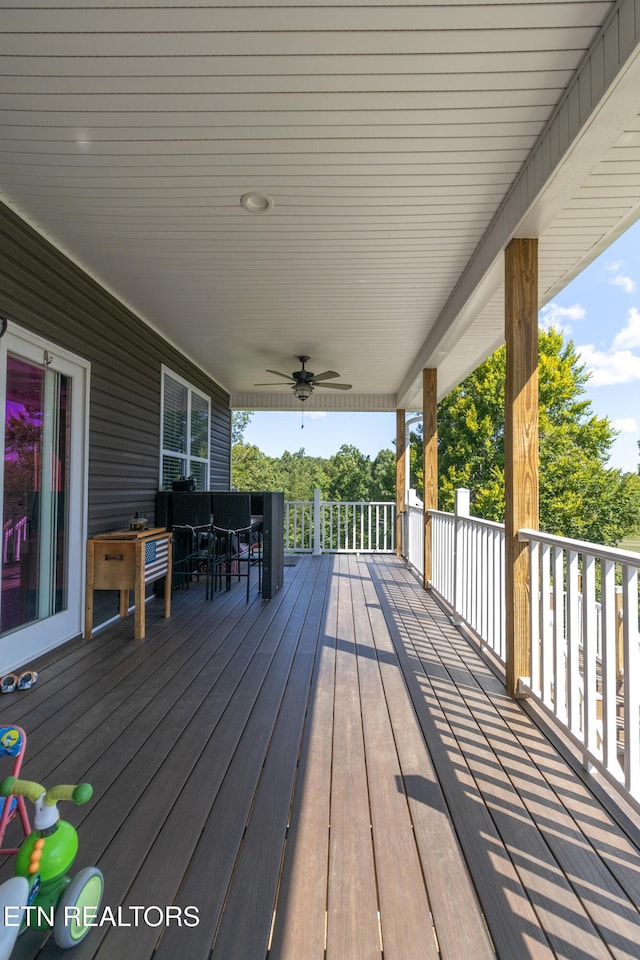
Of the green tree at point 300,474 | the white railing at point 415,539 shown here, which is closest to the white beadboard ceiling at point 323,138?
the white railing at point 415,539

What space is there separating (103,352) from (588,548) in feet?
12.1

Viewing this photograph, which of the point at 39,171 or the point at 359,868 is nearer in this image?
the point at 359,868

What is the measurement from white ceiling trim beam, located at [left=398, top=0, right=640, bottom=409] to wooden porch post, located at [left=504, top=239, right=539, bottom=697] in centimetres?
21

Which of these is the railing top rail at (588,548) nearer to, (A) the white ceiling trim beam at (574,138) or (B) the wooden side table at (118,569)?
(A) the white ceiling trim beam at (574,138)

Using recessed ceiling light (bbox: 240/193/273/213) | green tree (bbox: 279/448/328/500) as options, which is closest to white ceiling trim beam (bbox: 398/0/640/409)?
recessed ceiling light (bbox: 240/193/273/213)

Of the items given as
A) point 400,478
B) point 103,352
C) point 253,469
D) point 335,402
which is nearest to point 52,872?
point 103,352

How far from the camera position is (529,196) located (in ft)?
7.70

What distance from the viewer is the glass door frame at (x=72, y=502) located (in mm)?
3082

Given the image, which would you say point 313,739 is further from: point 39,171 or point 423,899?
point 39,171

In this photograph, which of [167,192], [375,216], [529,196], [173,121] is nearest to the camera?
[173,121]

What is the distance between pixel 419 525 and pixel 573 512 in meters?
15.6

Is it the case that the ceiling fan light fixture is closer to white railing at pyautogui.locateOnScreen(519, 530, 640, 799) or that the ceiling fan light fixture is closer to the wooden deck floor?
the wooden deck floor

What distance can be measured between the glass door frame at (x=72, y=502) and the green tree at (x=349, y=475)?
22.7 metres

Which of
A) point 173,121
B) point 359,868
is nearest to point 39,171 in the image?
point 173,121
